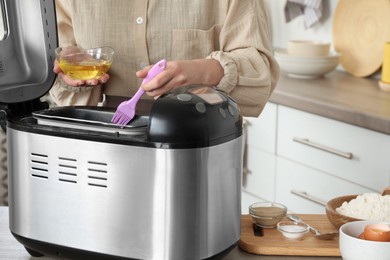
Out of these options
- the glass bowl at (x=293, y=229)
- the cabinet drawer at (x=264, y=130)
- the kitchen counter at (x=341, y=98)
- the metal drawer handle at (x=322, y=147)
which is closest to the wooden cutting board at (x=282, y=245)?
the glass bowl at (x=293, y=229)

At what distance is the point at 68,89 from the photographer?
183cm

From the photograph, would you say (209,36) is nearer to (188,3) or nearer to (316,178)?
(188,3)

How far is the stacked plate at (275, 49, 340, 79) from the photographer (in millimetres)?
3293

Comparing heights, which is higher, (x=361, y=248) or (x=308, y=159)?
(x=361, y=248)

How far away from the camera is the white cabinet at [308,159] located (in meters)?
2.70

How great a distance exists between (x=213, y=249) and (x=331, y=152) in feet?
5.17

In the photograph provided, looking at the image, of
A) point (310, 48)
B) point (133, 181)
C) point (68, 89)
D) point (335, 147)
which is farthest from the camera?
point (310, 48)

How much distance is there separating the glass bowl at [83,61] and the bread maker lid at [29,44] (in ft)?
0.11

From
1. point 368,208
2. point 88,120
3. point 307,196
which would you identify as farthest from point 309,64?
point 88,120

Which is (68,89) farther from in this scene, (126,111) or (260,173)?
(260,173)

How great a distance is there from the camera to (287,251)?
1.46 meters

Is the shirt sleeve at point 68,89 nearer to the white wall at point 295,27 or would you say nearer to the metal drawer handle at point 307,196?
the metal drawer handle at point 307,196

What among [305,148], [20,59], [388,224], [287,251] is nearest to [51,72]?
[20,59]

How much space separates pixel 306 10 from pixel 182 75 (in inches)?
86.8
